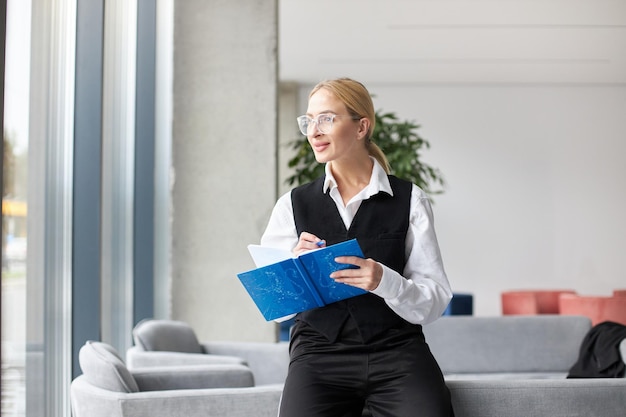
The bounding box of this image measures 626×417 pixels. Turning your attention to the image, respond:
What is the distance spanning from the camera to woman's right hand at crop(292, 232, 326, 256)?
2174 millimetres

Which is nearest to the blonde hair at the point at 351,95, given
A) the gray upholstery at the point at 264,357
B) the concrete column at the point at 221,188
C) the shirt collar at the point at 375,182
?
the shirt collar at the point at 375,182

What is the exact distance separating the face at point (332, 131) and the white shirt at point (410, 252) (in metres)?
0.07

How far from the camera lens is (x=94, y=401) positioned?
2.55 m

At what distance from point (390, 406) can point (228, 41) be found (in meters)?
3.75

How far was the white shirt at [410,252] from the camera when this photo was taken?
7.06 ft

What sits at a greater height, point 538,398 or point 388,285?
point 388,285

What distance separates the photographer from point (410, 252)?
233 centimetres

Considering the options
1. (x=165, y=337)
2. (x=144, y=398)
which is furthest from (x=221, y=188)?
(x=144, y=398)

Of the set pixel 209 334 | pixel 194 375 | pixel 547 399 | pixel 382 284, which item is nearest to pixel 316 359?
pixel 382 284

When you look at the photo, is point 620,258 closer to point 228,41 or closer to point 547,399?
point 228,41

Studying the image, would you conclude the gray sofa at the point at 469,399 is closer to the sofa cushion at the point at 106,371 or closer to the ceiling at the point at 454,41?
the sofa cushion at the point at 106,371

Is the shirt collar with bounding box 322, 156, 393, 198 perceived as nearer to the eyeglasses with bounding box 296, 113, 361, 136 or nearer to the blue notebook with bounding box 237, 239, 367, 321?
the eyeglasses with bounding box 296, 113, 361, 136

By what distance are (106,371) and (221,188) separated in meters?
2.92

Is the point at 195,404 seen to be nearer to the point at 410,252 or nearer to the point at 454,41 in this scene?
the point at 410,252
